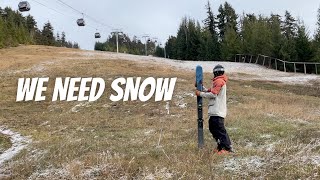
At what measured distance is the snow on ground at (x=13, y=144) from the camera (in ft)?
39.3

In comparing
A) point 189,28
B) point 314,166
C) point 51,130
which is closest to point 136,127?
point 51,130

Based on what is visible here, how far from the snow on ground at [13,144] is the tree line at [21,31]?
56.7m

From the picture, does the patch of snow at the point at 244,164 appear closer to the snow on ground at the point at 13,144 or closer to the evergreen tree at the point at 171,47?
the snow on ground at the point at 13,144

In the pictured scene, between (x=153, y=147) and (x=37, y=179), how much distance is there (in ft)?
9.52

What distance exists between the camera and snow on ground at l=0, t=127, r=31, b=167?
471 inches

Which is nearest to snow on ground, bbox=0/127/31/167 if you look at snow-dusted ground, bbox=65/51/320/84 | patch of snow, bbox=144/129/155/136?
patch of snow, bbox=144/129/155/136

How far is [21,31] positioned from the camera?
86.4m

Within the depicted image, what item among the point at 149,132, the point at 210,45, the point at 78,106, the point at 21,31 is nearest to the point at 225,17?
the point at 210,45

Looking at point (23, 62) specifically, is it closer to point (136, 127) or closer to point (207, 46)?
point (136, 127)

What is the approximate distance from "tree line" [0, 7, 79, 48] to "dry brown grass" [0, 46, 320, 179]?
55.4 m

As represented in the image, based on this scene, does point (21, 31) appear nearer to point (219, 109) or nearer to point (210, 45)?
point (210, 45)

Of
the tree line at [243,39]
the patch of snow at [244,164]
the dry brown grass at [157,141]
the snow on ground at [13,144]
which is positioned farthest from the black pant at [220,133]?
the tree line at [243,39]

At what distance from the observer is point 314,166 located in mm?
7617

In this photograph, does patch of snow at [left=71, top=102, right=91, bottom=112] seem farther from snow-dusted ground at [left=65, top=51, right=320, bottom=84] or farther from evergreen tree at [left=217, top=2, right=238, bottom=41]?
evergreen tree at [left=217, top=2, right=238, bottom=41]
